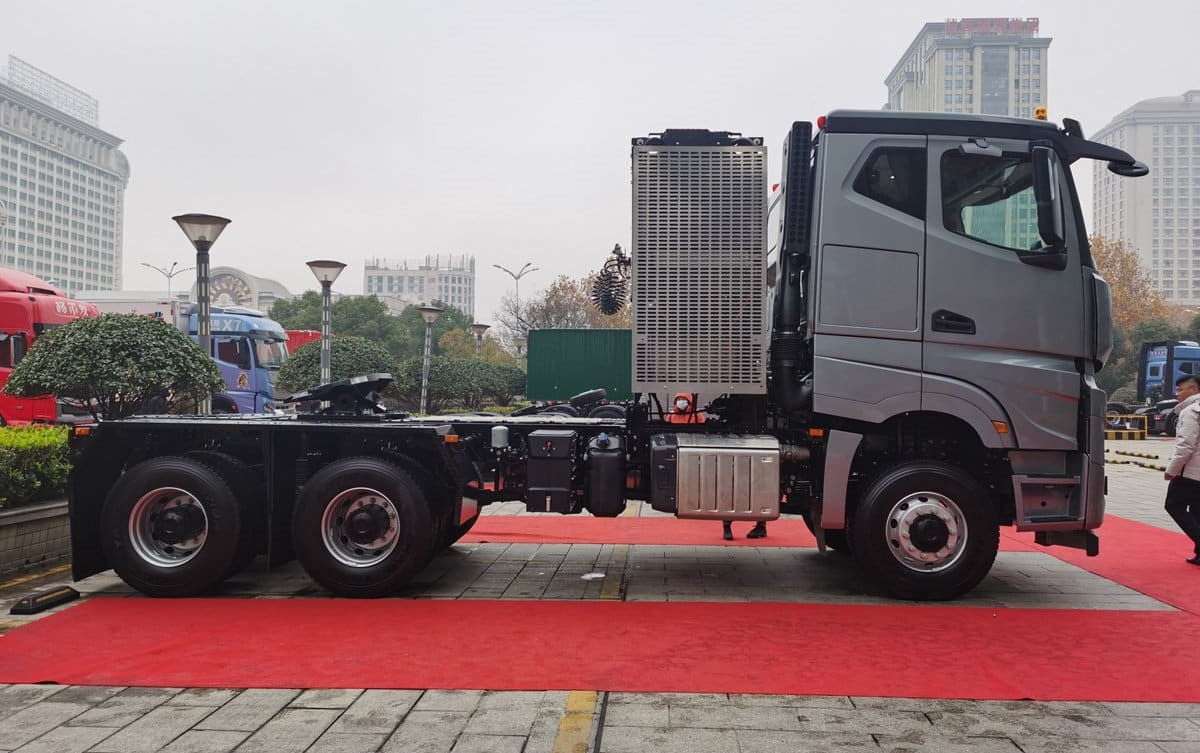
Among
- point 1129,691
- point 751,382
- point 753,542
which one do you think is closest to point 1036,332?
point 751,382

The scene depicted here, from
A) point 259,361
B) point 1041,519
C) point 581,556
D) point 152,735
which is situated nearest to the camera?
point 152,735

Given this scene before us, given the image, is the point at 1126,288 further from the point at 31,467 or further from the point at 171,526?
the point at 31,467

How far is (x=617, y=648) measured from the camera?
514cm

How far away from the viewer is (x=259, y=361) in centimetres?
2541

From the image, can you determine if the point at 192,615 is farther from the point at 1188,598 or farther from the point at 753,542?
the point at 1188,598

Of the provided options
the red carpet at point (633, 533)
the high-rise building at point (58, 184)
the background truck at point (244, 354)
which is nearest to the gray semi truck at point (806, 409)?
the red carpet at point (633, 533)

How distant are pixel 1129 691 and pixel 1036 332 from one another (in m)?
2.65

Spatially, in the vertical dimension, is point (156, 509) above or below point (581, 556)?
above

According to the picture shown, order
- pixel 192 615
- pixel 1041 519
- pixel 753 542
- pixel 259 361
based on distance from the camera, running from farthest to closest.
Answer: pixel 259 361 < pixel 753 542 < pixel 1041 519 < pixel 192 615

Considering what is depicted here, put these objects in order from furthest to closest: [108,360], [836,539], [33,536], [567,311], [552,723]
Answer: [567,311] < [108,360] < [836,539] < [33,536] < [552,723]

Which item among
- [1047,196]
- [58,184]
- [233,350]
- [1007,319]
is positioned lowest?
[1007,319]

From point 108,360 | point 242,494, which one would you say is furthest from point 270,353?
point 242,494

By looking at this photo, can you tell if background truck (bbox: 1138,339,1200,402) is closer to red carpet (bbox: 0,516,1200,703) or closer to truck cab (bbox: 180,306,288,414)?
red carpet (bbox: 0,516,1200,703)

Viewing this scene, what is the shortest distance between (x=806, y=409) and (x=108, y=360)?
982 cm
